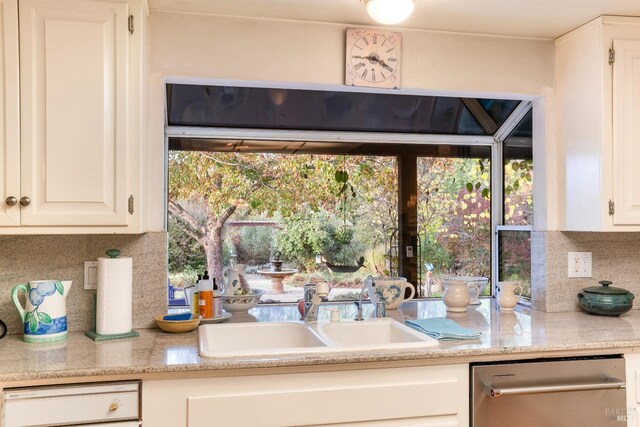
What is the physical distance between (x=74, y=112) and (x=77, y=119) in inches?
1.0

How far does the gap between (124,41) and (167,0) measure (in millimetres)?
310

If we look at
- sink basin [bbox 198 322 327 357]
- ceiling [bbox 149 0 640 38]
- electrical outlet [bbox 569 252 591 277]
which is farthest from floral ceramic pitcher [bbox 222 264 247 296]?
electrical outlet [bbox 569 252 591 277]

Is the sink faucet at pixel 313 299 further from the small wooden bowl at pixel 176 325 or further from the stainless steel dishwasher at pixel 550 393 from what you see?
the stainless steel dishwasher at pixel 550 393

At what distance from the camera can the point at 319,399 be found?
5.35 ft

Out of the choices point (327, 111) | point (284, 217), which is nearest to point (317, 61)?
point (327, 111)

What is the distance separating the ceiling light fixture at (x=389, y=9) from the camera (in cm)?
184

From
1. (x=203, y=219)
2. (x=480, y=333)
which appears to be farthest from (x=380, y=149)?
(x=480, y=333)

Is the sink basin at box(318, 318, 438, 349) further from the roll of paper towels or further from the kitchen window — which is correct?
the roll of paper towels

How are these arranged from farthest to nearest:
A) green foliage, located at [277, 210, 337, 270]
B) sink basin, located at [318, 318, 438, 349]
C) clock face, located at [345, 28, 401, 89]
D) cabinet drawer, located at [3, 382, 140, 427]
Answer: green foliage, located at [277, 210, 337, 270] → clock face, located at [345, 28, 401, 89] → sink basin, located at [318, 318, 438, 349] → cabinet drawer, located at [3, 382, 140, 427]

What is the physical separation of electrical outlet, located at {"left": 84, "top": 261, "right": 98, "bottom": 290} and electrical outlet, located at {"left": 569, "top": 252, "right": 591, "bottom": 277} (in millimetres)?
2125

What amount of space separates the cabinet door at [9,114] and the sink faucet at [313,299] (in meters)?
1.11

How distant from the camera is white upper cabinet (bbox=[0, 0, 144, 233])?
66.9 inches

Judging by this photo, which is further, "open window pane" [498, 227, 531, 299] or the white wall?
"open window pane" [498, 227, 531, 299]

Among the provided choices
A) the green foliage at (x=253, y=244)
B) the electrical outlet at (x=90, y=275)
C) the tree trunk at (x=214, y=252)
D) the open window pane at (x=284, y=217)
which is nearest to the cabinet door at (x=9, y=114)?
the electrical outlet at (x=90, y=275)
